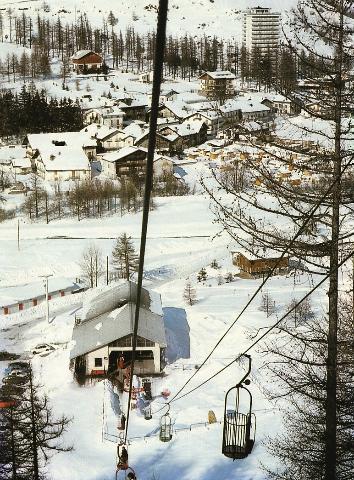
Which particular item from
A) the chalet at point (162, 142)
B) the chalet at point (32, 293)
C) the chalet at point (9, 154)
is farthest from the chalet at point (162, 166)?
the chalet at point (32, 293)

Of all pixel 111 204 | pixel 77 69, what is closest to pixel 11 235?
pixel 111 204

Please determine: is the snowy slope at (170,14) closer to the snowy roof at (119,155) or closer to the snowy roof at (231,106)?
the snowy roof at (231,106)

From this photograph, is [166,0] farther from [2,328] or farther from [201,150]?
[201,150]

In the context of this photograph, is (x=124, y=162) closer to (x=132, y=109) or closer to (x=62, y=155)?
(x=62, y=155)

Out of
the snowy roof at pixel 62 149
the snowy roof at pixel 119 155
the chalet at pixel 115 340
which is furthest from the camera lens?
the snowy roof at pixel 119 155

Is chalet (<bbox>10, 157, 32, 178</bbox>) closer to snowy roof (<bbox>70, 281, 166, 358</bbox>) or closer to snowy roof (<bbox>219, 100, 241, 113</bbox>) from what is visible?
snowy roof (<bbox>219, 100, 241, 113</bbox>)
